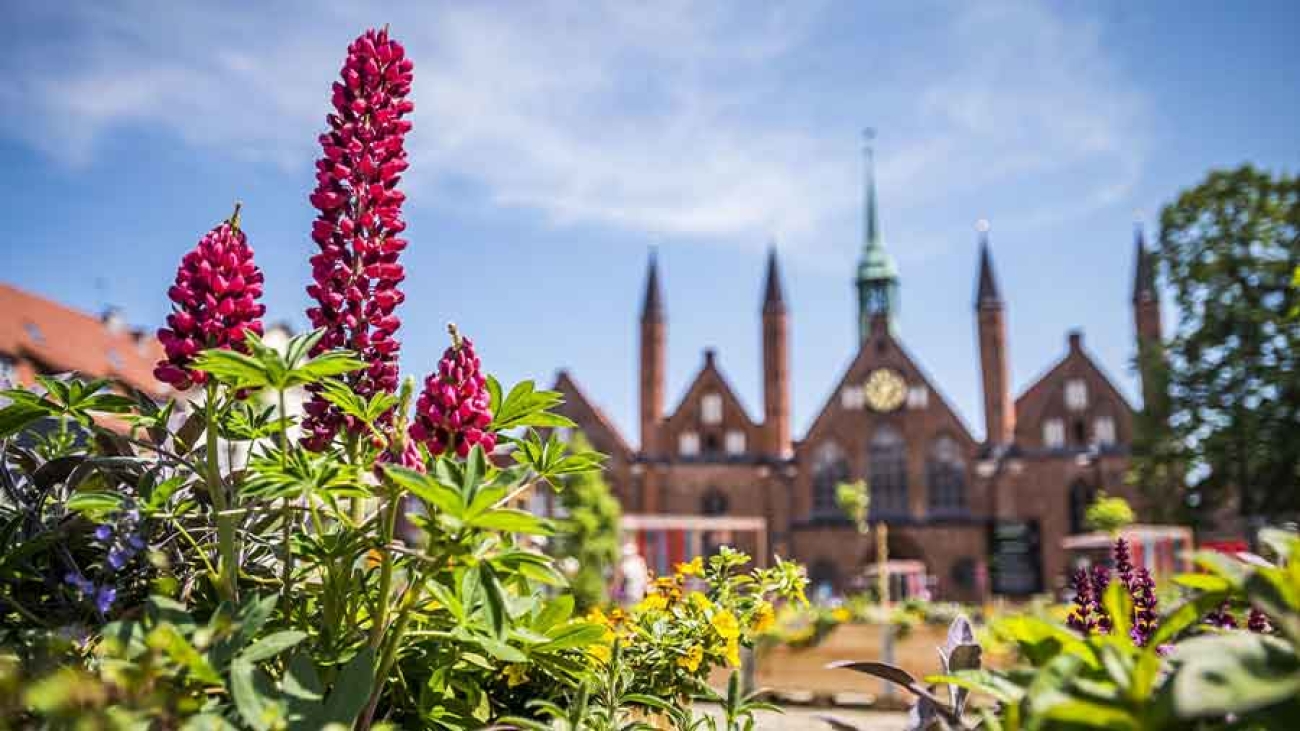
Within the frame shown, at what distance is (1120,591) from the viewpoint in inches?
46.9

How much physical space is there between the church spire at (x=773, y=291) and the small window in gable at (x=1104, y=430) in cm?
1421

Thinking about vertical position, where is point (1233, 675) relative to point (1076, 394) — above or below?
below

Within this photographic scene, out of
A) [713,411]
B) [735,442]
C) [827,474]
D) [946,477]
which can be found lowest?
[946,477]

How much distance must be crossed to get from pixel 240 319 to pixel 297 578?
0.48m

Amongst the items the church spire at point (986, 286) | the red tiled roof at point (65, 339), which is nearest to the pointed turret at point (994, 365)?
the church spire at point (986, 286)

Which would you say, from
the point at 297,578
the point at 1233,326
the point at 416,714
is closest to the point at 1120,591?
the point at 416,714

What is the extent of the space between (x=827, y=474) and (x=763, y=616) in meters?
41.8

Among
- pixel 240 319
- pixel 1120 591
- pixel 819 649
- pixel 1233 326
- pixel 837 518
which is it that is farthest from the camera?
pixel 837 518

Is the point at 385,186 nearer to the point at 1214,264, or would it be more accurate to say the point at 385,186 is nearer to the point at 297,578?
the point at 297,578

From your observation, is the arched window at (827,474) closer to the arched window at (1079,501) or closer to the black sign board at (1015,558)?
the black sign board at (1015,558)

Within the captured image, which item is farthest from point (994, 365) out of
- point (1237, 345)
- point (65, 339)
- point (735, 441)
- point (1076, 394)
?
point (65, 339)

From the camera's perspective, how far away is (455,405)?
1.54 meters

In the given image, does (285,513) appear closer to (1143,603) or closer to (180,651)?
(180,651)

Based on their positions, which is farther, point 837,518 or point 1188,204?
point 837,518
